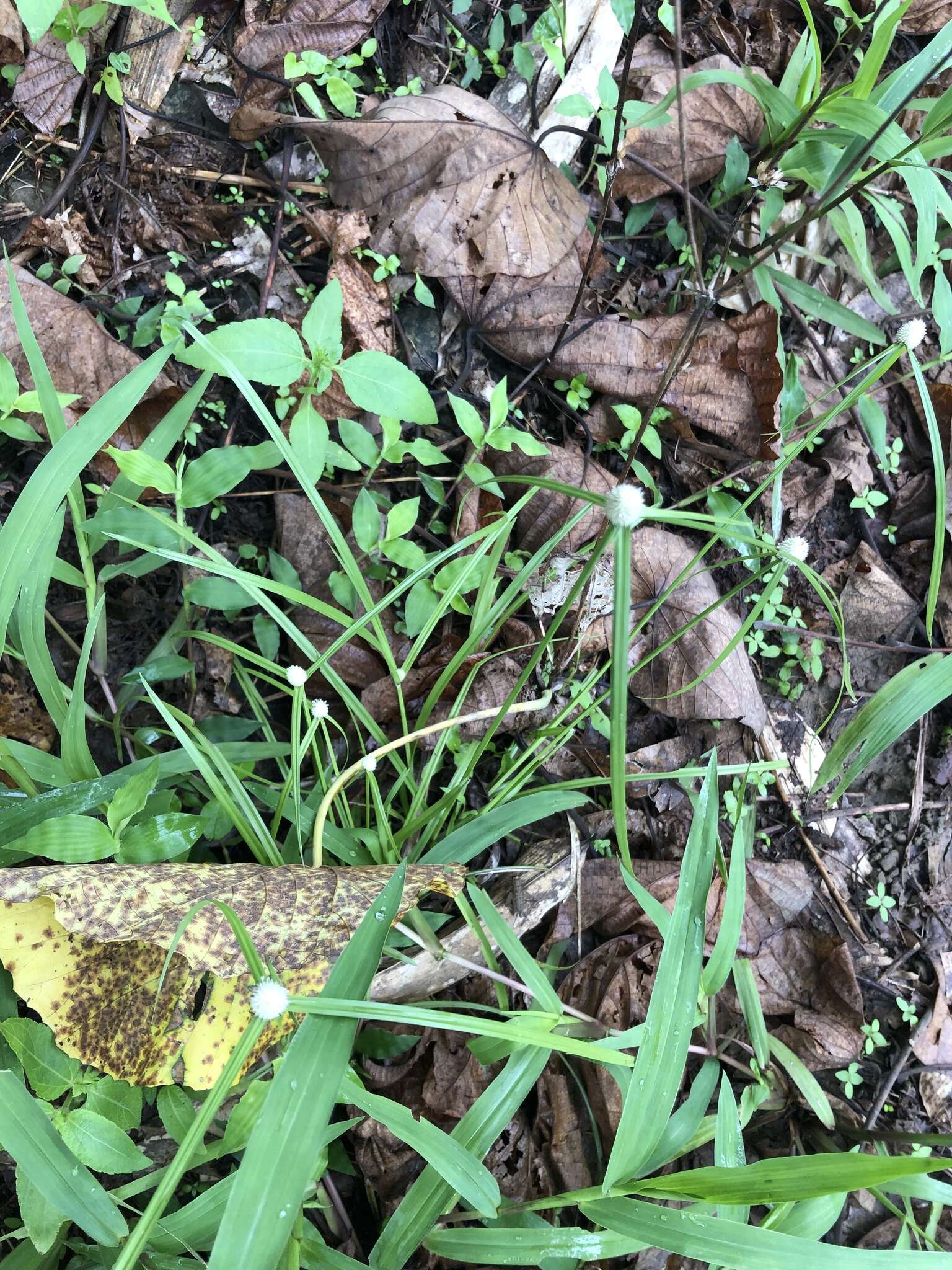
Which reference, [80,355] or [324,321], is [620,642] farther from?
[80,355]

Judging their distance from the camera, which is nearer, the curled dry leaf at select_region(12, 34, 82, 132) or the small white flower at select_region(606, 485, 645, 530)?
the small white flower at select_region(606, 485, 645, 530)

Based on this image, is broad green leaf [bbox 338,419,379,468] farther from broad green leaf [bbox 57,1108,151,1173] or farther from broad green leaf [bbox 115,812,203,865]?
broad green leaf [bbox 57,1108,151,1173]

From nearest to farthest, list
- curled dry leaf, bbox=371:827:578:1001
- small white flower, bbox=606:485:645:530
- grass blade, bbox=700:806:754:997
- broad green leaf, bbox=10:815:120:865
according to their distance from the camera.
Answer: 1. small white flower, bbox=606:485:645:530
2. broad green leaf, bbox=10:815:120:865
3. grass blade, bbox=700:806:754:997
4. curled dry leaf, bbox=371:827:578:1001

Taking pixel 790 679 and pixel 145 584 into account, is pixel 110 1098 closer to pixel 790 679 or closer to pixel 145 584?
pixel 145 584

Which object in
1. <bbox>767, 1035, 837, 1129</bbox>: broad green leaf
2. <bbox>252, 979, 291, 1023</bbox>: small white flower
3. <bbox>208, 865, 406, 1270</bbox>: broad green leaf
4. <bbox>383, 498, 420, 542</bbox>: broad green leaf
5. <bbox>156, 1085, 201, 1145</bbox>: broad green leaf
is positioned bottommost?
<bbox>767, 1035, 837, 1129</bbox>: broad green leaf

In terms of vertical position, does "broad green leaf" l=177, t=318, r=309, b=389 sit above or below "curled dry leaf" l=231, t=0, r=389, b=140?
below

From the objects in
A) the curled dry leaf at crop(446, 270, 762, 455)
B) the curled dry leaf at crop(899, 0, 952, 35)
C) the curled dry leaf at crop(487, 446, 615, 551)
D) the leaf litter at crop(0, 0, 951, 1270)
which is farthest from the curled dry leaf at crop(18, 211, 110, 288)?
the curled dry leaf at crop(899, 0, 952, 35)

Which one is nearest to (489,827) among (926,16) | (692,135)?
(692,135)
